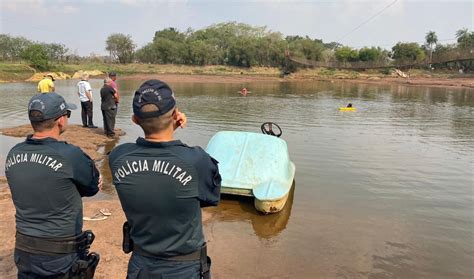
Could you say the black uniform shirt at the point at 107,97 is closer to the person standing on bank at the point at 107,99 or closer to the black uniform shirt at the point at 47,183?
the person standing on bank at the point at 107,99

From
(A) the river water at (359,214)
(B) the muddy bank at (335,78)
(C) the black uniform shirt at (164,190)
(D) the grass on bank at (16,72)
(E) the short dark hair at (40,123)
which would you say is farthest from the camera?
(B) the muddy bank at (335,78)

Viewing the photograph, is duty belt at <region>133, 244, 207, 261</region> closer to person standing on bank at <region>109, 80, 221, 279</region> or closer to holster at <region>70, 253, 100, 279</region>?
person standing on bank at <region>109, 80, 221, 279</region>

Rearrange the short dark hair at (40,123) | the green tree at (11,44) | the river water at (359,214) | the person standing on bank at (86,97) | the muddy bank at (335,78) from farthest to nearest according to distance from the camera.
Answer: the green tree at (11,44), the muddy bank at (335,78), the person standing on bank at (86,97), the river water at (359,214), the short dark hair at (40,123)

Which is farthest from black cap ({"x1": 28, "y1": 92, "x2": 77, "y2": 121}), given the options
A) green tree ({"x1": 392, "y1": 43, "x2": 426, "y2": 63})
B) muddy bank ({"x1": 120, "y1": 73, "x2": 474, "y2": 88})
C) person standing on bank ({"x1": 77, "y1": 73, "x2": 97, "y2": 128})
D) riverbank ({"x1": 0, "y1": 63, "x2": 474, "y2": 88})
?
green tree ({"x1": 392, "y1": 43, "x2": 426, "y2": 63})

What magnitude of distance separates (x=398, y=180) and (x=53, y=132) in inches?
360

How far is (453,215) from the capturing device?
8.25m

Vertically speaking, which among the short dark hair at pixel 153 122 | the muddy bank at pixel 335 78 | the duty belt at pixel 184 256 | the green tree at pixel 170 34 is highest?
the green tree at pixel 170 34

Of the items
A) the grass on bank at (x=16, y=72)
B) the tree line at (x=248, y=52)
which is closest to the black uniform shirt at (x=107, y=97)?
the grass on bank at (x=16, y=72)

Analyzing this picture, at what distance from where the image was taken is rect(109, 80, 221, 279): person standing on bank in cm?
259

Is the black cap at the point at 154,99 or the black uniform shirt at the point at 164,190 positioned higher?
the black cap at the point at 154,99

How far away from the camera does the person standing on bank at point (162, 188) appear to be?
2588 mm

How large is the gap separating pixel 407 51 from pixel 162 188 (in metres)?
99.9

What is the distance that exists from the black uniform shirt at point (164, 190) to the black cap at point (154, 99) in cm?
19

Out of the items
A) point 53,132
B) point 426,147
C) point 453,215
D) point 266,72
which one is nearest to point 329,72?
point 266,72
